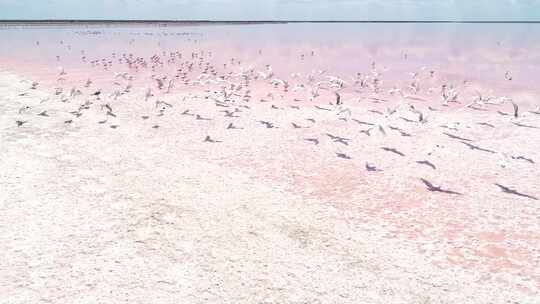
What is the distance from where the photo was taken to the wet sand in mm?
5480

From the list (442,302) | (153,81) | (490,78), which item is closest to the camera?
(442,302)

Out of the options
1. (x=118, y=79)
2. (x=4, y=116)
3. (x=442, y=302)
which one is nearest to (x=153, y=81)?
(x=118, y=79)

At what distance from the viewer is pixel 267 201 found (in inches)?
302

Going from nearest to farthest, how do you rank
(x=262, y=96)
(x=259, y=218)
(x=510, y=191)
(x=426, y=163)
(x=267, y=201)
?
(x=259, y=218) < (x=267, y=201) < (x=510, y=191) < (x=426, y=163) < (x=262, y=96)

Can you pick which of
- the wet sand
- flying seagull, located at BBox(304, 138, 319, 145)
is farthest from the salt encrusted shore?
flying seagull, located at BBox(304, 138, 319, 145)

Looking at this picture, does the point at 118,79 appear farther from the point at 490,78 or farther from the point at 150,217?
the point at 490,78

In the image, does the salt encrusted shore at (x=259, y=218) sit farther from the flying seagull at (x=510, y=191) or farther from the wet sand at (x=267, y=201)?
the flying seagull at (x=510, y=191)

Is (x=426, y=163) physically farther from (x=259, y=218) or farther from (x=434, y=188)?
(x=259, y=218)

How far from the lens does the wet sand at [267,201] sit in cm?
548

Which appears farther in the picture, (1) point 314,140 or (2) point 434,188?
(1) point 314,140

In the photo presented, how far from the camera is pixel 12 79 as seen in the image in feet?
64.8

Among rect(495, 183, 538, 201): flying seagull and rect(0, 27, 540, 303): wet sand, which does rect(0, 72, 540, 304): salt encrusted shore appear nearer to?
rect(0, 27, 540, 303): wet sand

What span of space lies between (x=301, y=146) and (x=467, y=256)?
16.3ft

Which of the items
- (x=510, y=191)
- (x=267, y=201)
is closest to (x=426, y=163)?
(x=510, y=191)
